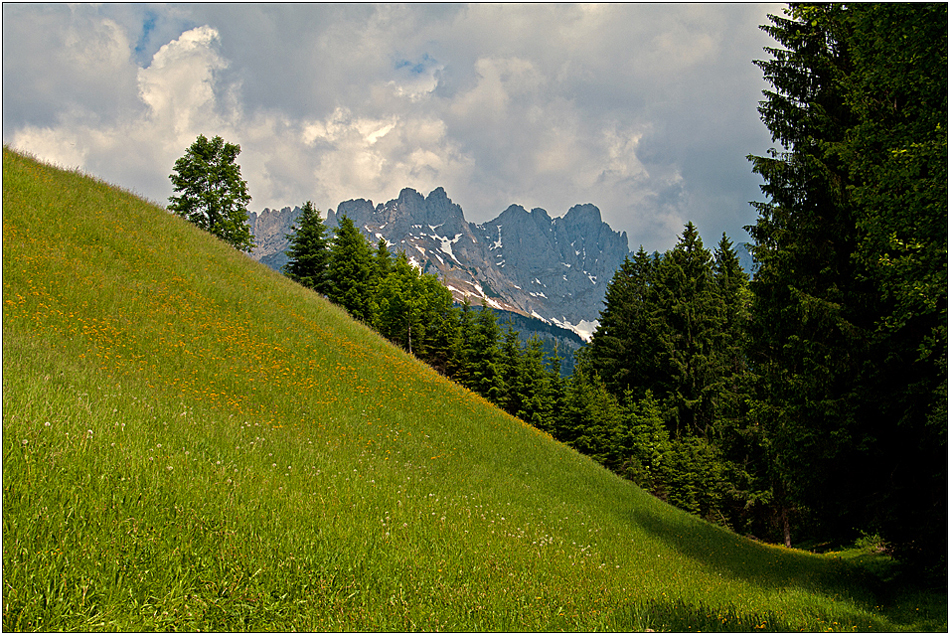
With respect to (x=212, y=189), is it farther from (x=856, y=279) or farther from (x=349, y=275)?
(x=856, y=279)

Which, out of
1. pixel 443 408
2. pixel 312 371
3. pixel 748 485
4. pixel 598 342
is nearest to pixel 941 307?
pixel 443 408

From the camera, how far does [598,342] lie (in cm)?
4719

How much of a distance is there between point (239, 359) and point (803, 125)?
54.8ft

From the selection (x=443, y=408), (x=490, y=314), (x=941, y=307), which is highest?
(x=490, y=314)

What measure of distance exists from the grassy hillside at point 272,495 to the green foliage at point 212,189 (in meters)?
21.9

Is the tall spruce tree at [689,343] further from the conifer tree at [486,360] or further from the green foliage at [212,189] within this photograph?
the green foliage at [212,189]

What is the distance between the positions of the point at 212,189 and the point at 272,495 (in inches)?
1681

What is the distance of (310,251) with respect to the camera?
4553 cm

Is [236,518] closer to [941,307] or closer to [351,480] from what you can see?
[351,480]

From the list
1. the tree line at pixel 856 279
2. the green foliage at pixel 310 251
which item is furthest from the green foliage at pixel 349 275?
the tree line at pixel 856 279

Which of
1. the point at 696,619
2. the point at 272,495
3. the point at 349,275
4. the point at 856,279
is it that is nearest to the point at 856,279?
the point at 856,279

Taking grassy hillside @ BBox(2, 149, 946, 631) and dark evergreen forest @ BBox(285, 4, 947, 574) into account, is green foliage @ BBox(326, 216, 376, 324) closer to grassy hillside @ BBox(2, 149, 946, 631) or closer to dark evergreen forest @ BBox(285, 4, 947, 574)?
grassy hillside @ BBox(2, 149, 946, 631)

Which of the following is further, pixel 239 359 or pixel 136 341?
pixel 239 359

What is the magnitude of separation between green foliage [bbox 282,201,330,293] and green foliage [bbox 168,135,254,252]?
4.05 metres
